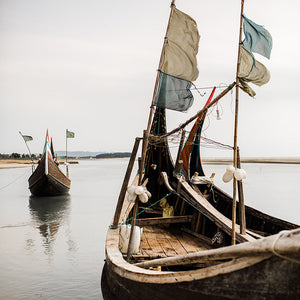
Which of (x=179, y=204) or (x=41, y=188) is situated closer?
(x=179, y=204)

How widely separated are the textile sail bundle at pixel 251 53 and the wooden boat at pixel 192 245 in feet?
0.63

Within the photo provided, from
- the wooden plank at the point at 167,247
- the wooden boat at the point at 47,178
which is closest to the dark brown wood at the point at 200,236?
the wooden plank at the point at 167,247

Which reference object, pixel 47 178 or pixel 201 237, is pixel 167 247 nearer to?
pixel 201 237

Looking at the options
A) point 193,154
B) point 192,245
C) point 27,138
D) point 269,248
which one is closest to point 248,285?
point 269,248

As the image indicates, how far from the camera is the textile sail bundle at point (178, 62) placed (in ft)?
17.7

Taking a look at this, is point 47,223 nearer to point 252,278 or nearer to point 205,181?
point 205,181

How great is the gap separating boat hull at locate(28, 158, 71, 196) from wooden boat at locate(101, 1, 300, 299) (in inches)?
442

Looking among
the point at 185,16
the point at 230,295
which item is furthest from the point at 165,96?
the point at 230,295

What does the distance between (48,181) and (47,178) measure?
40 cm

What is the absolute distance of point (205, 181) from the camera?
24.9ft

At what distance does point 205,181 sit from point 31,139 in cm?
1613

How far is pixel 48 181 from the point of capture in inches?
754

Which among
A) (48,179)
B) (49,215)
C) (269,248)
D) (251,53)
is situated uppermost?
(251,53)

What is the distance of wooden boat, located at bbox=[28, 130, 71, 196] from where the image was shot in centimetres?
1808
